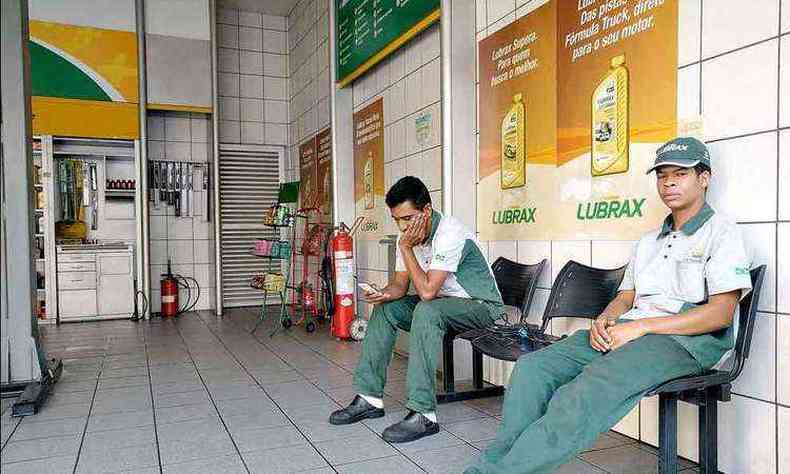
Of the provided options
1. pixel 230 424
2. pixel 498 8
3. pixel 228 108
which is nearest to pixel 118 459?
pixel 230 424

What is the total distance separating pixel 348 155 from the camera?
559cm

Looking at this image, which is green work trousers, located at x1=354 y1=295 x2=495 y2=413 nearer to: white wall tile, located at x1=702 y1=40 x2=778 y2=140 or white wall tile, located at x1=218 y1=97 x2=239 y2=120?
white wall tile, located at x1=702 y1=40 x2=778 y2=140

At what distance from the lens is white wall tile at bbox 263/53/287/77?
7652 millimetres

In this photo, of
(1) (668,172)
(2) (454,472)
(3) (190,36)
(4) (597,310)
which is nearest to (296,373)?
(2) (454,472)

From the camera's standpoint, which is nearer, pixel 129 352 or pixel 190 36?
pixel 129 352

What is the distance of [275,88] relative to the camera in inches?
303

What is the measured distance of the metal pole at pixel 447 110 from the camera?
354 cm

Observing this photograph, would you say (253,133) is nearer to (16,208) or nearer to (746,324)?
(16,208)

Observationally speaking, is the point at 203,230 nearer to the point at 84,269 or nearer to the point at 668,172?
the point at 84,269

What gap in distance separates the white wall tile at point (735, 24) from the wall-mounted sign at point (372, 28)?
1896 mm

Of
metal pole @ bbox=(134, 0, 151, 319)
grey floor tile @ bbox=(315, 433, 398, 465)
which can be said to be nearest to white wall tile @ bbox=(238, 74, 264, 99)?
metal pole @ bbox=(134, 0, 151, 319)

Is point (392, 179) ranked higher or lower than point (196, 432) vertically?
higher

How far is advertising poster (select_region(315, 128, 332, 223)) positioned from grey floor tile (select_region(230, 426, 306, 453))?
3.54 m

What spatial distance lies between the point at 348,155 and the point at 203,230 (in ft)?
8.87
